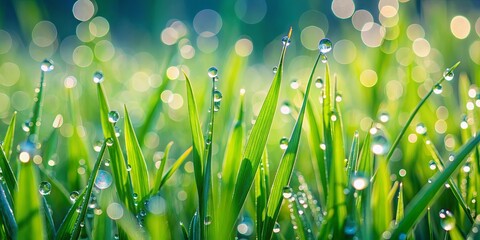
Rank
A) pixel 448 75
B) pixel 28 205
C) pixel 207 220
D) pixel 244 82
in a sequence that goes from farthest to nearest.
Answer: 1. pixel 244 82
2. pixel 448 75
3. pixel 207 220
4. pixel 28 205

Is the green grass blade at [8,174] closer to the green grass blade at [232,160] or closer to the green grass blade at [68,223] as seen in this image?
the green grass blade at [68,223]

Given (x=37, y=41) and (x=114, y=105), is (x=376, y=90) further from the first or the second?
(x=37, y=41)

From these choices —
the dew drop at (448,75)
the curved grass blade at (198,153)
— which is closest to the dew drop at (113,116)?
the curved grass blade at (198,153)

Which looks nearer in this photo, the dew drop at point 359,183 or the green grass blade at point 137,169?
the dew drop at point 359,183

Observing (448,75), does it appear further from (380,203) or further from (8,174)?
(8,174)

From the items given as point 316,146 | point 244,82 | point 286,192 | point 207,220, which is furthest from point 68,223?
point 244,82

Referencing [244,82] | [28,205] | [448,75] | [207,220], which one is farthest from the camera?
[244,82]

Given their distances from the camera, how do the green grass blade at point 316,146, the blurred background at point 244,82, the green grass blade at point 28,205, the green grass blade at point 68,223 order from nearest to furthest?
the green grass blade at point 28,205 < the green grass blade at point 68,223 < the green grass blade at point 316,146 < the blurred background at point 244,82
